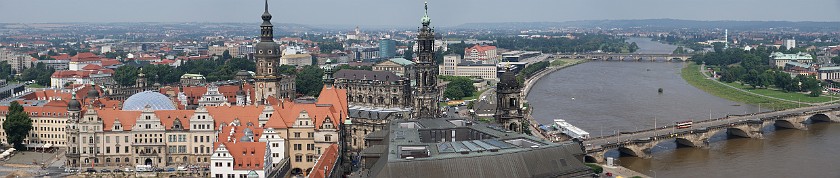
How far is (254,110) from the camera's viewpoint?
1773 inches

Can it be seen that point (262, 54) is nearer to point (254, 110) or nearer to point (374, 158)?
point (254, 110)

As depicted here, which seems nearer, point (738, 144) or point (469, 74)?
point (738, 144)

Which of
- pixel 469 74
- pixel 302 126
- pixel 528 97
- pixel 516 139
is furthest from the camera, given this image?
pixel 469 74

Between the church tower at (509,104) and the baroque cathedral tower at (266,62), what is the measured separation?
61.7 ft

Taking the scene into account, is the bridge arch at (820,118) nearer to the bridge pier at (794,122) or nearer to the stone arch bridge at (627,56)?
the bridge pier at (794,122)

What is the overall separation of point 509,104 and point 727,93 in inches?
2100

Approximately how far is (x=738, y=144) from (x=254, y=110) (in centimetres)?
2785

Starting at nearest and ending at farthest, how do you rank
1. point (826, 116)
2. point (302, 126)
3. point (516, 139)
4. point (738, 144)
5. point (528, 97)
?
point (516, 139) < point (302, 126) < point (738, 144) < point (826, 116) < point (528, 97)

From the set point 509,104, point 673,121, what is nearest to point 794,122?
point 673,121

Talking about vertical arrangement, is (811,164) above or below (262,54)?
below

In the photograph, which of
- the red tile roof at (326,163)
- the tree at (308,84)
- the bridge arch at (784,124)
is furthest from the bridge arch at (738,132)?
the tree at (308,84)

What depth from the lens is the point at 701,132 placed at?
171 feet

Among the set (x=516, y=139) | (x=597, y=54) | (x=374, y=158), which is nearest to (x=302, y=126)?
(x=374, y=158)

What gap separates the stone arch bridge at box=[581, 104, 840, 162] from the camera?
4831cm
